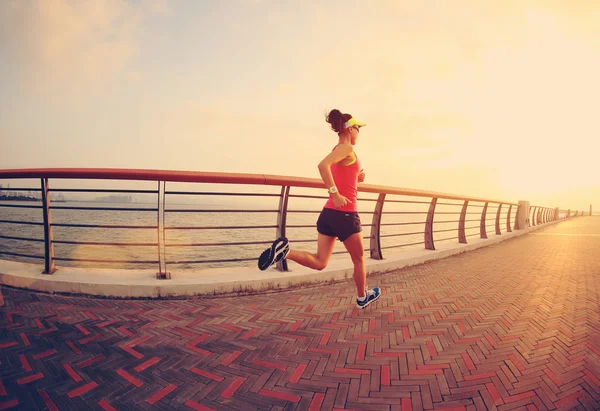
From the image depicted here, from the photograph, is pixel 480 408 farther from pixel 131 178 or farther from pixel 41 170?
pixel 41 170

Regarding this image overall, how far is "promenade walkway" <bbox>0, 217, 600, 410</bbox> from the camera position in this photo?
1748 mm

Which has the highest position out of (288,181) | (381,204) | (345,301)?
(288,181)

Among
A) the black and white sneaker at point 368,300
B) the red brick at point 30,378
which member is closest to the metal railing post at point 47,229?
the red brick at point 30,378

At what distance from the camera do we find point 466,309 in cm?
319

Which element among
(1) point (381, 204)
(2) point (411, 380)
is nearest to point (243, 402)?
(2) point (411, 380)

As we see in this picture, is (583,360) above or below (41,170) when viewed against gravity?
below

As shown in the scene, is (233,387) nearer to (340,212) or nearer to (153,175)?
(340,212)

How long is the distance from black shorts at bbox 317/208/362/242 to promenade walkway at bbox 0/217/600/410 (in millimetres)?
888

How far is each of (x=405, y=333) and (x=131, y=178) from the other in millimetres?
3176

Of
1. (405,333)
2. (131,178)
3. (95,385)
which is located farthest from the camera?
(131,178)

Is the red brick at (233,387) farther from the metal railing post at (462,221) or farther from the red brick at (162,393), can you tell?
the metal railing post at (462,221)

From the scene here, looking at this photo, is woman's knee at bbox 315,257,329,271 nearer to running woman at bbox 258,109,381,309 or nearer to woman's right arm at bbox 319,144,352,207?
running woman at bbox 258,109,381,309

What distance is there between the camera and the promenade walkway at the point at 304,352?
5.74 feet

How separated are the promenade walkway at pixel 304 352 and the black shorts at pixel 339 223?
89 centimetres
